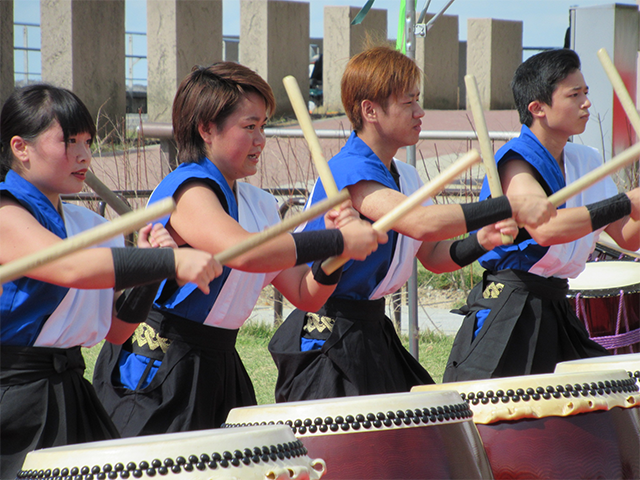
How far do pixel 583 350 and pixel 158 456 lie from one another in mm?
1508

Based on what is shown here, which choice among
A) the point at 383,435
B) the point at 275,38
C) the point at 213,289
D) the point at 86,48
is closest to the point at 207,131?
the point at 213,289

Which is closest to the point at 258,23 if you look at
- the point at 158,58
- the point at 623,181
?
the point at 158,58

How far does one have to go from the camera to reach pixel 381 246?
215 centimetres

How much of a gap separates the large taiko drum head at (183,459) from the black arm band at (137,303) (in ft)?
1.54

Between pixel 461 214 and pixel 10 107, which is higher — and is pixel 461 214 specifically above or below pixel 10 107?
below

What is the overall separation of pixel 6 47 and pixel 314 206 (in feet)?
26.7

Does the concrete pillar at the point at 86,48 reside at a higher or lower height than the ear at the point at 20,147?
higher

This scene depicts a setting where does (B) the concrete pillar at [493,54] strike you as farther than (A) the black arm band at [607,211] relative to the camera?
Yes

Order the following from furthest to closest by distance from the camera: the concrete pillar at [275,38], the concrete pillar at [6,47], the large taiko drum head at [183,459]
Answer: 1. the concrete pillar at [275,38]
2. the concrete pillar at [6,47]
3. the large taiko drum head at [183,459]

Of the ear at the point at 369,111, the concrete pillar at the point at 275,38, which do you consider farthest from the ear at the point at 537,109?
the concrete pillar at the point at 275,38

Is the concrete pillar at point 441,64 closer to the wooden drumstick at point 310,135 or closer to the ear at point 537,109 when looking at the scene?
the ear at point 537,109

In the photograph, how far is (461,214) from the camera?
2.01 m

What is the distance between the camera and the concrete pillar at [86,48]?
31.6 feet

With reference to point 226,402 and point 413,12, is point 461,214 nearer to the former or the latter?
point 226,402
